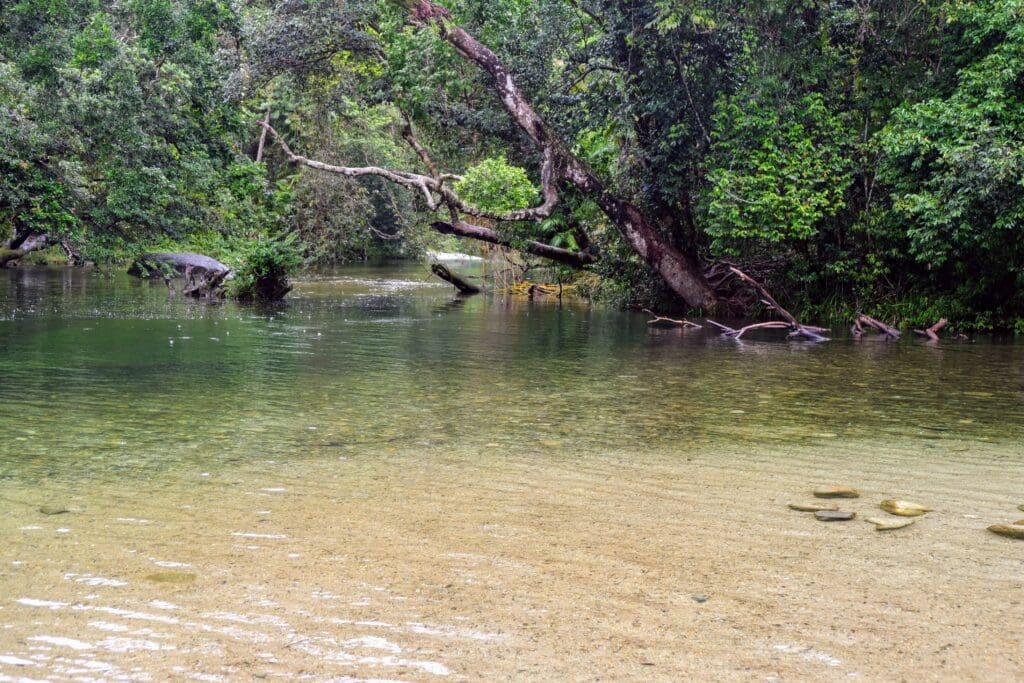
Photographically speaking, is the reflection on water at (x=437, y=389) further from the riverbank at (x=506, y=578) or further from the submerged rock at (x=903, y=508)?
the submerged rock at (x=903, y=508)

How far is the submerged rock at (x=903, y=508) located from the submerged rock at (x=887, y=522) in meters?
0.11

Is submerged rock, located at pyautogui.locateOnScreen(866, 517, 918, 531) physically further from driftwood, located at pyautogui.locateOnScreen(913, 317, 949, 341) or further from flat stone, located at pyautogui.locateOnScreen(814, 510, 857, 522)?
driftwood, located at pyautogui.locateOnScreen(913, 317, 949, 341)

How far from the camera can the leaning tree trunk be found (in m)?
20.8

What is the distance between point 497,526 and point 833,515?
1.82 metres

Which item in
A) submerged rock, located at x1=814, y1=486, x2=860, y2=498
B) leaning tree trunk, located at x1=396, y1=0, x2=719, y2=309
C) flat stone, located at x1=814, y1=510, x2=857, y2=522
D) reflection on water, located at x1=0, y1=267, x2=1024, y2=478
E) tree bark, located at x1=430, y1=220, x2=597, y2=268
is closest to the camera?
flat stone, located at x1=814, y1=510, x2=857, y2=522

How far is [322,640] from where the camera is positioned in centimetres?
342

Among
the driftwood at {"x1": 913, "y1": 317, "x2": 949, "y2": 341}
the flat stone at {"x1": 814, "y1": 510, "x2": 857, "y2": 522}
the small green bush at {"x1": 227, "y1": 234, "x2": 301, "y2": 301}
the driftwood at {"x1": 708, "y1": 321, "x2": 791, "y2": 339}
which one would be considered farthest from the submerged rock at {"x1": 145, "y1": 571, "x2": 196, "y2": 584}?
the small green bush at {"x1": 227, "y1": 234, "x2": 301, "y2": 301}

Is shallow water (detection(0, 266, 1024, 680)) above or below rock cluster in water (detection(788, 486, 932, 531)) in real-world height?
below

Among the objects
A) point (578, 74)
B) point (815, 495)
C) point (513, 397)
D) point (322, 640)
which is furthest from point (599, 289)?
point (322, 640)

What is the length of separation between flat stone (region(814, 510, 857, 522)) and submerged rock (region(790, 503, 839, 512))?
7cm

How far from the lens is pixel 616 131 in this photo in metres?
21.5

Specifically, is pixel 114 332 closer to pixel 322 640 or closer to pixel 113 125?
pixel 113 125

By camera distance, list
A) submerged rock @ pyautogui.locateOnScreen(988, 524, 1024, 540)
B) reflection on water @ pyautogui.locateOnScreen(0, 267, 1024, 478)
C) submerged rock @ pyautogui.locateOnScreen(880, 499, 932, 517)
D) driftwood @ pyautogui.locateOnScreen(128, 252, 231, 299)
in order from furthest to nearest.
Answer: driftwood @ pyautogui.locateOnScreen(128, 252, 231, 299) < reflection on water @ pyautogui.locateOnScreen(0, 267, 1024, 478) < submerged rock @ pyautogui.locateOnScreen(880, 499, 932, 517) < submerged rock @ pyautogui.locateOnScreen(988, 524, 1024, 540)

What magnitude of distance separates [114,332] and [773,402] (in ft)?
35.2
